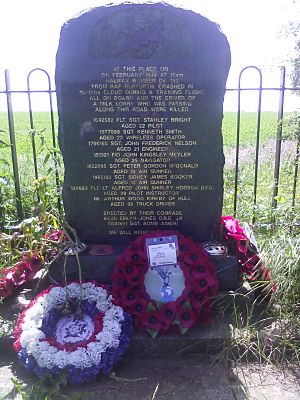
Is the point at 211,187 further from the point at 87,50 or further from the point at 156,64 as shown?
the point at 87,50

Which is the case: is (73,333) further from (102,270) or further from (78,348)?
(102,270)

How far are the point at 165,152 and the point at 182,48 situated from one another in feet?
2.44

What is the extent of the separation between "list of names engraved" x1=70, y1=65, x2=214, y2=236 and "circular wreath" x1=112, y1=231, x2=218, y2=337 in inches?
14.3

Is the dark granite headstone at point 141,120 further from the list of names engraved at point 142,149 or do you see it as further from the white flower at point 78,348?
the white flower at point 78,348

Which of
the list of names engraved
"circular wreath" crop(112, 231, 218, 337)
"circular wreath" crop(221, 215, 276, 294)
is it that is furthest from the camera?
the list of names engraved

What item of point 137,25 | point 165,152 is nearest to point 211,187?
point 165,152

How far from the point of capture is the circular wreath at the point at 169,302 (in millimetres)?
2658

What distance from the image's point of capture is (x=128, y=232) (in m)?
3.27

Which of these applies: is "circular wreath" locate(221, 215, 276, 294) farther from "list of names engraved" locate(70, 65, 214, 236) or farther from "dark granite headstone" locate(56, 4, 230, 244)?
"list of names engraved" locate(70, 65, 214, 236)

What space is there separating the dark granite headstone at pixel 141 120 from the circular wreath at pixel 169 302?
0.40 m

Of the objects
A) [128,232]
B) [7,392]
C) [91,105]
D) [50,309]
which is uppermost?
[91,105]

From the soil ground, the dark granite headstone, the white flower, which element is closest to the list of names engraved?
the dark granite headstone

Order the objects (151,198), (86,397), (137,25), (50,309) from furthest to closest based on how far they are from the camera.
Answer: (151,198) < (137,25) < (50,309) < (86,397)

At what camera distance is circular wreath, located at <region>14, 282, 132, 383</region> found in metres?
2.35
